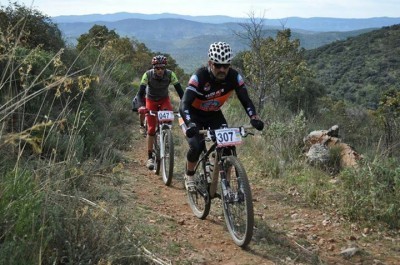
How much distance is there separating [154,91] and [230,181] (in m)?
3.20

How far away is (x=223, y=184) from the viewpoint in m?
4.45

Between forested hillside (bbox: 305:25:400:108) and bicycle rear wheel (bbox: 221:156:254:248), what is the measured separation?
145 feet

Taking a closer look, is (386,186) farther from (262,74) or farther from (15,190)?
(262,74)

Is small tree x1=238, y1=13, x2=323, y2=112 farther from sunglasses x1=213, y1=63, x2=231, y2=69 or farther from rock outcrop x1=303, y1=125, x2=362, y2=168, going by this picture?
sunglasses x1=213, y1=63, x2=231, y2=69

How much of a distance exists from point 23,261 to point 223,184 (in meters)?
2.46

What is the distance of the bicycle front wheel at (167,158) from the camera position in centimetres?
632

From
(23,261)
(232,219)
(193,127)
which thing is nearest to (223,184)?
(232,219)

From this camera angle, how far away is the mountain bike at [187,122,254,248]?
4.09m

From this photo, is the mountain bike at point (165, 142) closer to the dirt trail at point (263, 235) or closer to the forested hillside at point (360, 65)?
the dirt trail at point (263, 235)

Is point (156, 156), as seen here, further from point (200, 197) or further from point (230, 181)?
point (230, 181)

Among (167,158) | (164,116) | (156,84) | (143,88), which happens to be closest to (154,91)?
(156,84)

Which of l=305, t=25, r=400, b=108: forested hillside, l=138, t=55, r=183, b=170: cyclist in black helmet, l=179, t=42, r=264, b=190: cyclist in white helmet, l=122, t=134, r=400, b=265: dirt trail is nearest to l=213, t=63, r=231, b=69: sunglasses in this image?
l=179, t=42, r=264, b=190: cyclist in white helmet

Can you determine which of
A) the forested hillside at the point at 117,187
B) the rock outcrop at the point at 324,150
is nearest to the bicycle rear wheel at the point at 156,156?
the forested hillside at the point at 117,187

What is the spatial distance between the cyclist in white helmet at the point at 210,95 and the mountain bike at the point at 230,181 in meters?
0.22
